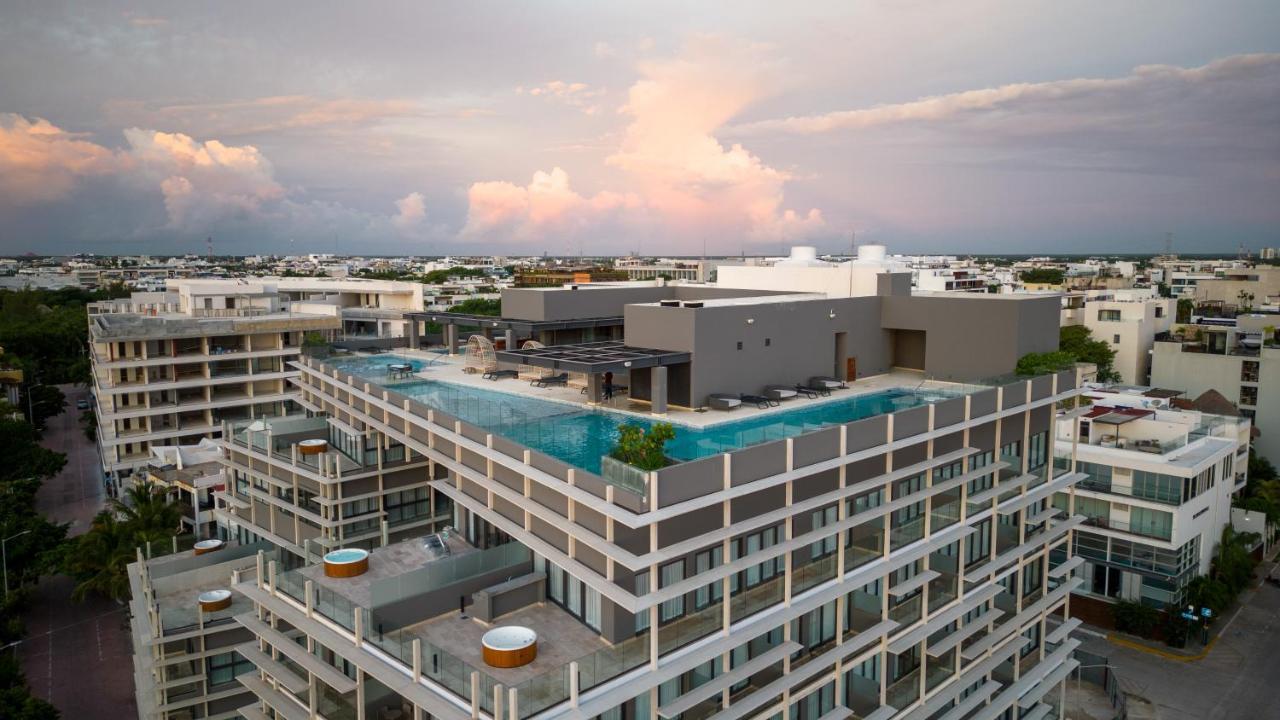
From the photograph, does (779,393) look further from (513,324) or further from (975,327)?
(513,324)

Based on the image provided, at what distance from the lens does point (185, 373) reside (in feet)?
243

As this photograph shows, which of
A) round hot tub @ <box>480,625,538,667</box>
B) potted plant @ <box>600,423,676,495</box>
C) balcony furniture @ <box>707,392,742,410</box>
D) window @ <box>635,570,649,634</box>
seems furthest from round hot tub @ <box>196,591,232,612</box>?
balcony furniture @ <box>707,392,742,410</box>

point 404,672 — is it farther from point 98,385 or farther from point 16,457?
→ point 98,385

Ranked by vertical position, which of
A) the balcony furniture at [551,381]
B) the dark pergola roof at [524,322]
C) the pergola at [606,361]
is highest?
the dark pergola roof at [524,322]

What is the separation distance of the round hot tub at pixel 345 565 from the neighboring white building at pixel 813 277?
28.9 meters

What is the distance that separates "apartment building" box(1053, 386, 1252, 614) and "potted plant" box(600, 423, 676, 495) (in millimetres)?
31266

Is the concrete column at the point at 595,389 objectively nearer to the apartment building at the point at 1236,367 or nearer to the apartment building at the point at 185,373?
the apartment building at the point at 185,373

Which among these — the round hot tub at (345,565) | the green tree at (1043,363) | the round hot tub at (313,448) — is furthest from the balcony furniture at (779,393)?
the round hot tub at (313,448)

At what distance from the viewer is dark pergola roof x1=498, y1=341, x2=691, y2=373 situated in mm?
31688

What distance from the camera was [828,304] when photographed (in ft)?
130

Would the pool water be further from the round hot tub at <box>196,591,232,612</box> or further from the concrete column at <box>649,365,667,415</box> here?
the round hot tub at <box>196,591,232,612</box>

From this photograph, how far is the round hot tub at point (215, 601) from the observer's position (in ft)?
107

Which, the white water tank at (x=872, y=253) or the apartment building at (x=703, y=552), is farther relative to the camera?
the white water tank at (x=872, y=253)

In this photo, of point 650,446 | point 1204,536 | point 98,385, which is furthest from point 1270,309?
point 98,385
